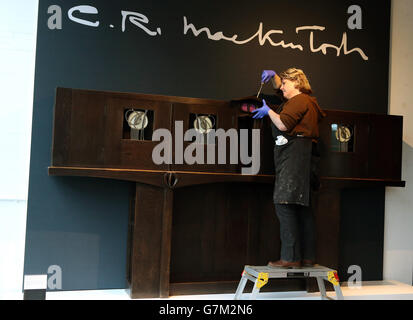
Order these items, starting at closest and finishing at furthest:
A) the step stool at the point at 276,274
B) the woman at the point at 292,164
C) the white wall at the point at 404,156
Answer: the step stool at the point at 276,274 < the woman at the point at 292,164 < the white wall at the point at 404,156

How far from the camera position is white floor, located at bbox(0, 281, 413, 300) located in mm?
3311

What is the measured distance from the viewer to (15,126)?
3.45 metres

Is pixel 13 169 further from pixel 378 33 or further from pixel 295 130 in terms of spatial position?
pixel 378 33

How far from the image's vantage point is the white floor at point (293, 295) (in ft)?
10.9

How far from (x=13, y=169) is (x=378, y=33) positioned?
3229 millimetres

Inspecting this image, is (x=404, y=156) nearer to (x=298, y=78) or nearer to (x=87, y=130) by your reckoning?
(x=298, y=78)

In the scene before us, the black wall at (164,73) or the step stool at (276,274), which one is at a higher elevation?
the black wall at (164,73)

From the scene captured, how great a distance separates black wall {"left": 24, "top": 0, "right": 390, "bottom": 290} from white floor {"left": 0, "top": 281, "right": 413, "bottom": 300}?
12cm

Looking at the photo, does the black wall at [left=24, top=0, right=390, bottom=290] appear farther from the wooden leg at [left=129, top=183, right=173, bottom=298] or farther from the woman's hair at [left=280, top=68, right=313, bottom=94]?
the woman's hair at [left=280, top=68, right=313, bottom=94]

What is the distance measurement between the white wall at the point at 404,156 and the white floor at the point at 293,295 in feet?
0.79
